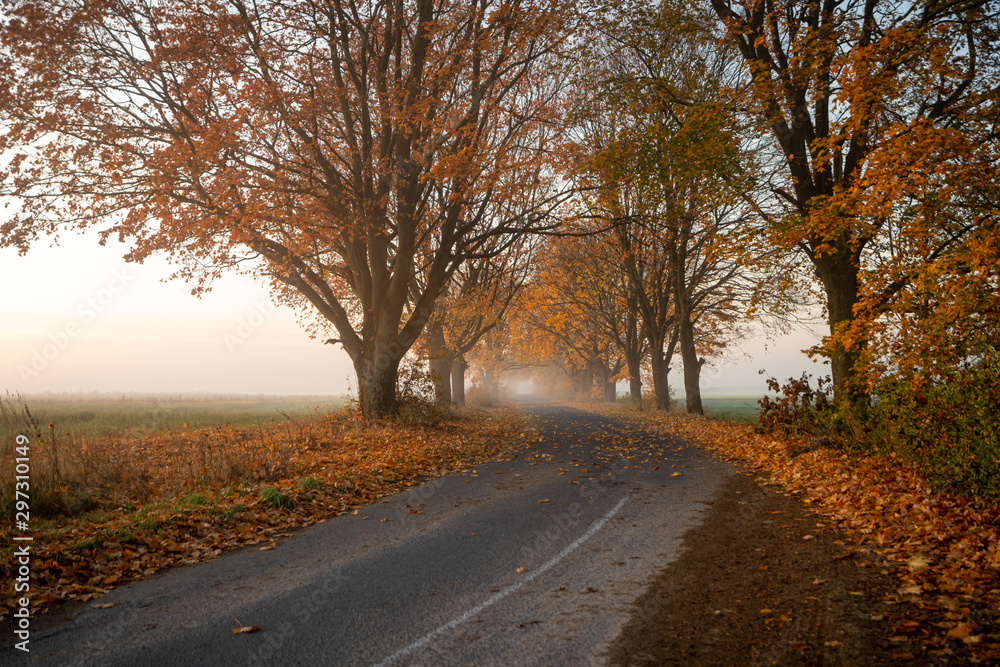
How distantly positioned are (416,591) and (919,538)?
6.02 meters

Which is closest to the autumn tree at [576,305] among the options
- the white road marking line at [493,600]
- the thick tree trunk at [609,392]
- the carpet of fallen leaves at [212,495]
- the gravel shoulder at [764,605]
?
the thick tree trunk at [609,392]

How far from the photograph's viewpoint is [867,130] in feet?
35.2

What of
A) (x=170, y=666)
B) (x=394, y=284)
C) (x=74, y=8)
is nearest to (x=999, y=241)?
(x=170, y=666)

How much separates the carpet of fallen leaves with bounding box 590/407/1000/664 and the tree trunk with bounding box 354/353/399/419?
11204 millimetres

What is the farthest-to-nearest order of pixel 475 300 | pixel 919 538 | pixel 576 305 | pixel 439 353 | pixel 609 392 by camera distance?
pixel 609 392 → pixel 576 305 → pixel 475 300 → pixel 439 353 → pixel 919 538

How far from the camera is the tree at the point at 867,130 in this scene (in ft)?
28.2

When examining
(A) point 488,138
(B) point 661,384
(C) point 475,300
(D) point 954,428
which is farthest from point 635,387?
(D) point 954,428

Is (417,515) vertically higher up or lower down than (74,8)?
lower down

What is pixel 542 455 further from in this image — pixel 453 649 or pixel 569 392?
pixel 569 392

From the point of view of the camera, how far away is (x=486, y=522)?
8.23m

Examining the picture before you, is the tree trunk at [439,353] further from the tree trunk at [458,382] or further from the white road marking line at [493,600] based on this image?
the white road marking line at [493,600]

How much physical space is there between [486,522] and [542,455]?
6317mm

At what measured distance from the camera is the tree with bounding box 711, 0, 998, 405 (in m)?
8.59

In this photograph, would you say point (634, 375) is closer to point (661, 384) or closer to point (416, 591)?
point (661, 384)
